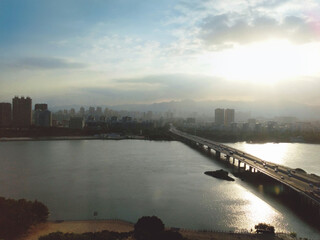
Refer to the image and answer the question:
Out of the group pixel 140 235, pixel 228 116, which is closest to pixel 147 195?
pixel 140 235

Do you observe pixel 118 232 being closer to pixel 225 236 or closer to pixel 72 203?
pixel 225 236

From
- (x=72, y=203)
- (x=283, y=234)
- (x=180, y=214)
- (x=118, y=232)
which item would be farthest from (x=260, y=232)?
(x=72, y=203)

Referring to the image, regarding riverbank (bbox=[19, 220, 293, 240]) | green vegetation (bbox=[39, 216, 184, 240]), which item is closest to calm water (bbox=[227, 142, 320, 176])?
riverbank (bbox=[19, 220, 293, 240])

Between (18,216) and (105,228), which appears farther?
(105,228)

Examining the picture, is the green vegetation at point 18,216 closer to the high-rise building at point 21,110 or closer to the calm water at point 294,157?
the calm water at point 294,157

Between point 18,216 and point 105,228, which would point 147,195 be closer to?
point 105,228

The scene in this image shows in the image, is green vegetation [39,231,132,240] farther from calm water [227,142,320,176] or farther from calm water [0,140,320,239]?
calm water [227,142,320,176]
